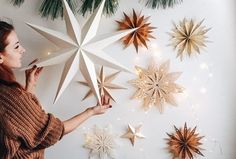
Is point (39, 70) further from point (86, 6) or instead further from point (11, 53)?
point (86, 6)

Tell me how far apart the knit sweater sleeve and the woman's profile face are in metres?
0.17

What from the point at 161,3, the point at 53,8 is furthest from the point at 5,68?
the point at 161,3

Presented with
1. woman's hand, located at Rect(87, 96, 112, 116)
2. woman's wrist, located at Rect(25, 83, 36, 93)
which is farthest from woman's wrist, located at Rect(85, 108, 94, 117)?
woman's wrist, located at Rect(25, 83, 36, 93)

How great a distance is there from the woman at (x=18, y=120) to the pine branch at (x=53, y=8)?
0.23 m

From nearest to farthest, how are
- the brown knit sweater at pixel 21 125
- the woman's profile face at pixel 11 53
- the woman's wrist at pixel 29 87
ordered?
the brown knit sweater at pixel 21 125 → the woman's profile face at pixel 11 53 → the woman's wrist at pixel 29 87

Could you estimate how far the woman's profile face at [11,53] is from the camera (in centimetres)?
147

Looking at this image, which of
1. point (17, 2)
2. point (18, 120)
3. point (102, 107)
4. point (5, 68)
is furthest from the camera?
point (17, 2)

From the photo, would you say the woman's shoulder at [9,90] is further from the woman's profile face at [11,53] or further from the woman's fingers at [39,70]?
the woman's fingers at [39,70]

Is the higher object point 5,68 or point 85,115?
point 5,68

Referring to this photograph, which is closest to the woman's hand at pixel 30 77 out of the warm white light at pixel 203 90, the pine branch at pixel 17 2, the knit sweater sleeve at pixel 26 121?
the knit sweater sleeve at pixel 26 121

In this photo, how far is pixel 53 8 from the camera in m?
1.66

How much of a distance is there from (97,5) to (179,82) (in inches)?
21.1

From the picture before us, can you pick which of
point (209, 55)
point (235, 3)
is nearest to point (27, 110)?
point (209, 55)

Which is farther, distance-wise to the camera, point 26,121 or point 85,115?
point 85,115
